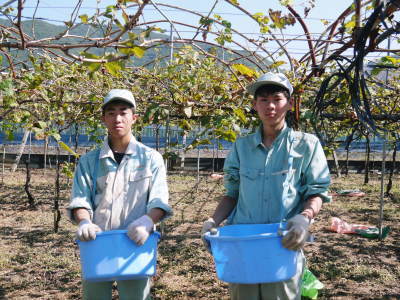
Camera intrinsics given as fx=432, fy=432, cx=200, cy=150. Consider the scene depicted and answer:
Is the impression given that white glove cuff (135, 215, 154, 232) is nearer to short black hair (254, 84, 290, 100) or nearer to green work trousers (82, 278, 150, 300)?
green work trousers (82, 278, 150, 300)

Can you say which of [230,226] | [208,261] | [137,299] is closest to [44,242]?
[208,261]

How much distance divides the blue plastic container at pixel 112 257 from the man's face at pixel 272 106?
0.71 meters

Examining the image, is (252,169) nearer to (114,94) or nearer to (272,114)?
(272,114)

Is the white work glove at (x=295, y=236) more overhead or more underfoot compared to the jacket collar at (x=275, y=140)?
more underfoot

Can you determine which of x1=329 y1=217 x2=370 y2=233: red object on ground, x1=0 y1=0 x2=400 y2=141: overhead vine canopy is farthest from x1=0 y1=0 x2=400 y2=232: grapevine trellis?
x1=329 y1=217 x2=370 y2=233: red object on ground

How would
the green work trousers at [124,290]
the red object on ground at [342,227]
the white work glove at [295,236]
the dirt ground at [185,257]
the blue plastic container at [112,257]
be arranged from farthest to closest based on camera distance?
the red object on ground at [342,227], the dirt ground at [185,257], the green work trousers at [124,290], the blue plastic container at [112,257], the white work glove at [295,236]

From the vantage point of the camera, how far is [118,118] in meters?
1.86

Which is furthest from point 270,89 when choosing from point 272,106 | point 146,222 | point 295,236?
point 146,222

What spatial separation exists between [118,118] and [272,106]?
665mm

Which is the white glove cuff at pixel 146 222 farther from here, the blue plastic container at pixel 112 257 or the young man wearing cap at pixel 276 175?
the young man wearing cap at pixel 276 175

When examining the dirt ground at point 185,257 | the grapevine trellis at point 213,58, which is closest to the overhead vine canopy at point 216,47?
the grapevine trellis at point 213,58

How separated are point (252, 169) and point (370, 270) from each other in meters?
2.71

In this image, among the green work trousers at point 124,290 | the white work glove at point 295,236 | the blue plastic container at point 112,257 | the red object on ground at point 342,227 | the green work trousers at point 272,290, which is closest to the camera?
the white work glove at point 295,236

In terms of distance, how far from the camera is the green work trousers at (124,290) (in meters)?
1.82
